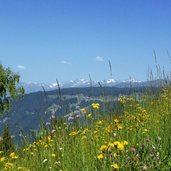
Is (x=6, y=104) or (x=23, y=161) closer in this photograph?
(x=23, y=161)

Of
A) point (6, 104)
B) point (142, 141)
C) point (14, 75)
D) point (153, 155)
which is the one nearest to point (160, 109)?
point (142, 141)

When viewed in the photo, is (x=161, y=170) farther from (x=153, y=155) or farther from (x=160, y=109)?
(x=160, y=109)

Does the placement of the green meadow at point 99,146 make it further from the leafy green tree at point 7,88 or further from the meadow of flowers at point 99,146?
the leafy green tree at point 7,88

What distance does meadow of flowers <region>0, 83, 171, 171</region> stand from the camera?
3.91 metres

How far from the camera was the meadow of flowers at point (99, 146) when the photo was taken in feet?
12.8

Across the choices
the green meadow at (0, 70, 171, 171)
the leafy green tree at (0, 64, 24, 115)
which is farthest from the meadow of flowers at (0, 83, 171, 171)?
the leafy green tree at (0, 64, 24, 115)

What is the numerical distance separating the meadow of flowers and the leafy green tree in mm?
33187

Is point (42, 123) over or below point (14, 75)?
below

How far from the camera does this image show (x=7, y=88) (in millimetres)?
39938

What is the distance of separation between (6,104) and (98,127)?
33.5 metres

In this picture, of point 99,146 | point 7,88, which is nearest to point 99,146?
point 99,146

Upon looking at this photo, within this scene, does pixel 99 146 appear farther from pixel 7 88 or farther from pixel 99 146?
pixel 7 88

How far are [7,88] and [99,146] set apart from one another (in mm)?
36392

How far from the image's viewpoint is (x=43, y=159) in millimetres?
4426
